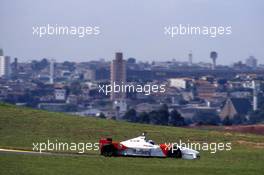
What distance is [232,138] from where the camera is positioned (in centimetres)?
5534

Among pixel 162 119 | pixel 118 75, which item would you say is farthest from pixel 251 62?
pixel 162 119

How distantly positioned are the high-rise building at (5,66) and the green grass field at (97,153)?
192 ft

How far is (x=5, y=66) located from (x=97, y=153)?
271 feet

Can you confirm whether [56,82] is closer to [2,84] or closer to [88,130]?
[2,84]

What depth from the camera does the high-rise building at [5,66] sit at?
398 feet

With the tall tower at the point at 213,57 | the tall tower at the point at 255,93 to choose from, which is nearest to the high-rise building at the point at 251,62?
the tall tower at the point at 213,57

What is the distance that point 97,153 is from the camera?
42000 mm

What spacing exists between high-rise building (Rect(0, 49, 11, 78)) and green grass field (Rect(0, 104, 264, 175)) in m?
58.4

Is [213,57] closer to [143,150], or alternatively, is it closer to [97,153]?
[97,153]

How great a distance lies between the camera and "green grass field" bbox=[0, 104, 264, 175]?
3423cm

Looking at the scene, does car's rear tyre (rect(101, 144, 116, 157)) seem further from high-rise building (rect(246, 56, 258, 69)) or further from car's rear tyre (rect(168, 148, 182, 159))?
high-rise building (rect(246, 56, 258, 69))

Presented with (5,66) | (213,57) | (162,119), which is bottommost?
(162,119)

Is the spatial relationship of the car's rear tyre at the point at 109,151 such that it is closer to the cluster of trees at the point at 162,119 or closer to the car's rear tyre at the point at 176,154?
the car's rear tyre at the point at 176,154
